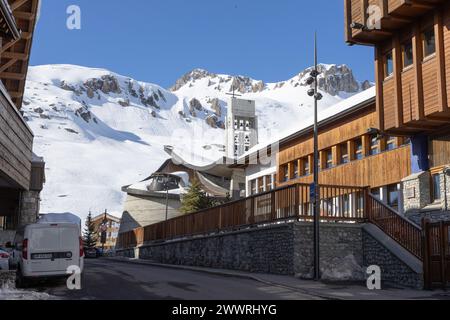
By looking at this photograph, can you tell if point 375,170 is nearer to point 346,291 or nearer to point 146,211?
point 346,291

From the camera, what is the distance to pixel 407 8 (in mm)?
19578

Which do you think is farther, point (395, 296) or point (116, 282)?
point (116, 282)

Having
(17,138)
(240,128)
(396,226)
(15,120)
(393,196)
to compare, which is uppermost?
(240,128)

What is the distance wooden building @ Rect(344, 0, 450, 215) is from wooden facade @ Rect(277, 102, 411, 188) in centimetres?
247

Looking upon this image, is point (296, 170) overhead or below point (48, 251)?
overhead

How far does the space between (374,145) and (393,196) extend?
2832mm

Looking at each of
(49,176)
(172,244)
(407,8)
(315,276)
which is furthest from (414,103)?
(49,176)

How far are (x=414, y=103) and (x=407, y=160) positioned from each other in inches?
176

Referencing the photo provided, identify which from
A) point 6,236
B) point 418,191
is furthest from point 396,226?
point 6,236

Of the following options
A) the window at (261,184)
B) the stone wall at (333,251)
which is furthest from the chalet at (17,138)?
the window at (261,184)

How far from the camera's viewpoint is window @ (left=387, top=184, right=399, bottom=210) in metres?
25.3

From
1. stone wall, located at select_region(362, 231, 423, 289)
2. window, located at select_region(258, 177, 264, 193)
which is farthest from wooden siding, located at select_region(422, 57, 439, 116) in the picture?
window, located at select_region(258, 177, 264, 193)

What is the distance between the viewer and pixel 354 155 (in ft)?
95.4

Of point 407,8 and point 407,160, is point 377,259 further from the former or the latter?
point 407,8
